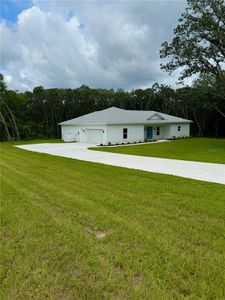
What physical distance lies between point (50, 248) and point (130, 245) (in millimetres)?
1060

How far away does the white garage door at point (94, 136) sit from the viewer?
24.7m

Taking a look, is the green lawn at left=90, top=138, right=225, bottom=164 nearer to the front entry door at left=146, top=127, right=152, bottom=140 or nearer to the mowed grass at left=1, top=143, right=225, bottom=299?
the mowed grass at left=1, top=143, right=225, bottom=299

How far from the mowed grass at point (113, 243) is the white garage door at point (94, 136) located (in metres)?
18.6

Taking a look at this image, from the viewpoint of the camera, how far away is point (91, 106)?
4078 centimetres

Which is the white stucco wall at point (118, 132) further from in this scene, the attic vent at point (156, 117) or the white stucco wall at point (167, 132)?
the attic vent at point (156, 117)

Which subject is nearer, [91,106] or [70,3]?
[70,3]

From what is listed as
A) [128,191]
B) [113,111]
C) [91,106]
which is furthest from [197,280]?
[91,106]

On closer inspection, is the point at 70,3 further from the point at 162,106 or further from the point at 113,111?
the point at 162,106

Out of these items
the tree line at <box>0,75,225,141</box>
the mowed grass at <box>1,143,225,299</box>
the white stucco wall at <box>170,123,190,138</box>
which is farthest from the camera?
the tree line at <box>0,75,225,141</box>

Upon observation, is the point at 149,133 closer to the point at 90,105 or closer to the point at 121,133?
the point at 121,133

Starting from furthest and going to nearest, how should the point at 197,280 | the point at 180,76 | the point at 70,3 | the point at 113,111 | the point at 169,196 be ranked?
the point at 113,111 → the point at 180,76 → the point at 70,3 → the point at 169,196 → the point at 197,280

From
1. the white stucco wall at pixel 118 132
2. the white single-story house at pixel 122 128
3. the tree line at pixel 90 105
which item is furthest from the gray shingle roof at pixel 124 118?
the tree line at pixel 90 105

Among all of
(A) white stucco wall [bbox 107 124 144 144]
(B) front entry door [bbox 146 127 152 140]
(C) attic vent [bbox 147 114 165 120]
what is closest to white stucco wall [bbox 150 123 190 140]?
(B) front entry door [bbox 146 127 152 140]

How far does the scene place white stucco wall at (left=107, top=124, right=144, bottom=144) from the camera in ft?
79.8
